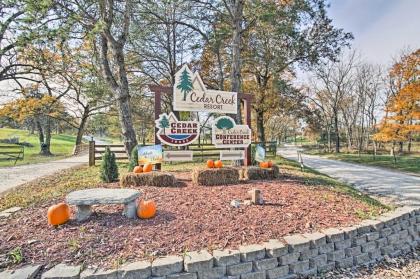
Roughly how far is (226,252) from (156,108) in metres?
3.93

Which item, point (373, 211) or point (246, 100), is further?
point (246, 100)

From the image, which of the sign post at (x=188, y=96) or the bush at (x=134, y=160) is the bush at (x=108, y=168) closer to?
the bush at (x=134, y=160)

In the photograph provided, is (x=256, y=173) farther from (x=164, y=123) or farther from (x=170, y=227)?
(x=170, y=227)

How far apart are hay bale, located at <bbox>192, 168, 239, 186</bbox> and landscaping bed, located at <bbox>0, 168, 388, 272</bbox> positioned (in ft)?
2.53

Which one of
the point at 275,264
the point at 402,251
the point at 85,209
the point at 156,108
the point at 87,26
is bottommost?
the point at 402,251

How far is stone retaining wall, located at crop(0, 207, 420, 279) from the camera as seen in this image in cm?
240

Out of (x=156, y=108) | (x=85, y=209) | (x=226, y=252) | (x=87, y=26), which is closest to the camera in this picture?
(x=226, y=252)

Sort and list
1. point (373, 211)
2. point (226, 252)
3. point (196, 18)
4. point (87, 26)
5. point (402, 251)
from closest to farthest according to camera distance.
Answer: point (226, 252), point (402, 251), point (373, 211), point (87, 26), point (196, 18)

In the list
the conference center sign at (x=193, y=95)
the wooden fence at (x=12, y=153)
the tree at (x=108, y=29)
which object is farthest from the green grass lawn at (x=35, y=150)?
the conference center sign at (x=193, y=95)

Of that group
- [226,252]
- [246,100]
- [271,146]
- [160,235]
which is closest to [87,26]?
[246,100]

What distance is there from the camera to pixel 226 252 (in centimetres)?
271

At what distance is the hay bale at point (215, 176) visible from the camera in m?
5.59

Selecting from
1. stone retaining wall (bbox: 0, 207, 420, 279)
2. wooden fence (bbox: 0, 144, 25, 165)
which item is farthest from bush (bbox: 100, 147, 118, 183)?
wooden fence (bbox: 0, 144, 25, 165)

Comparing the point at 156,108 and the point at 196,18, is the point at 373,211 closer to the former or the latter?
the point at 156,108
